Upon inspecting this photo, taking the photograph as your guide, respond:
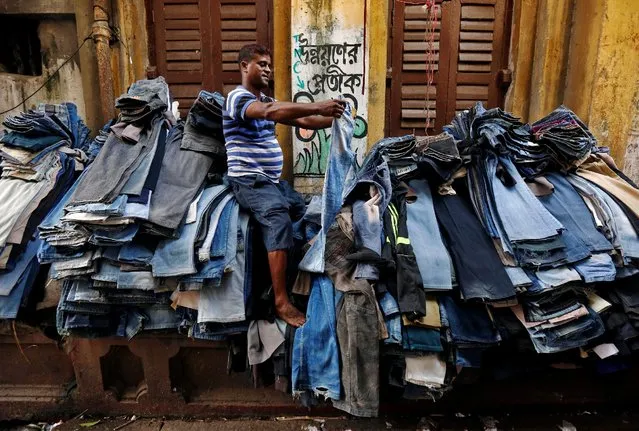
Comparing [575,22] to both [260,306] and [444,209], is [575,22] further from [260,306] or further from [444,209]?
[260,306]

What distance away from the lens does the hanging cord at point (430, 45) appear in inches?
147


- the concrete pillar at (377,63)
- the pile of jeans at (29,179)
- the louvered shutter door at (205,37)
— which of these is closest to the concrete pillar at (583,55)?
the concrete pillar at (377,63)

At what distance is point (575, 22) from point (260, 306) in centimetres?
390

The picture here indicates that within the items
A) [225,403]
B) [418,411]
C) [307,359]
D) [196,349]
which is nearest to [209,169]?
[196,349]

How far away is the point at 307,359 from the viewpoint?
2.08 m

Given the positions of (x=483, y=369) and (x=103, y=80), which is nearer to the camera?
(x=483, y=369)

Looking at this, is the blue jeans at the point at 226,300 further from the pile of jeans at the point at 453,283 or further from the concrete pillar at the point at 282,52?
the concrete pillar at the point at 282,52

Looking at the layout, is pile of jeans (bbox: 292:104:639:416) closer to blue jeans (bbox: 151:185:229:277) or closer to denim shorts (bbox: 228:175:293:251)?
denim shorts (bbox: 228:175:293:251)

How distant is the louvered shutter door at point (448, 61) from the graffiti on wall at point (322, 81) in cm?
47

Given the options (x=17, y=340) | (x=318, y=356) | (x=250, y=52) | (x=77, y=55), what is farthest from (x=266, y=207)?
(x=77, y=55)

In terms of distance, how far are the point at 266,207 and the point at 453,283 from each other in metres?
1.14

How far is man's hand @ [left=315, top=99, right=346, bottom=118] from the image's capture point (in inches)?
81.4

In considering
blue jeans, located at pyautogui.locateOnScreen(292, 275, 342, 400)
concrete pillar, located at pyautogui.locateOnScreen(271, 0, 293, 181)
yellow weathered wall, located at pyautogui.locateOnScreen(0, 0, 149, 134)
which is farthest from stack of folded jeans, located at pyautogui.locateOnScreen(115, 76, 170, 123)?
blue jeans, located at pyautogui.locateOnScreen(292, 275, 342, 400)

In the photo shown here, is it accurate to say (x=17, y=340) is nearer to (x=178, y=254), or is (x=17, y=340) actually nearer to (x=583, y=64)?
(x=178, y=254)
